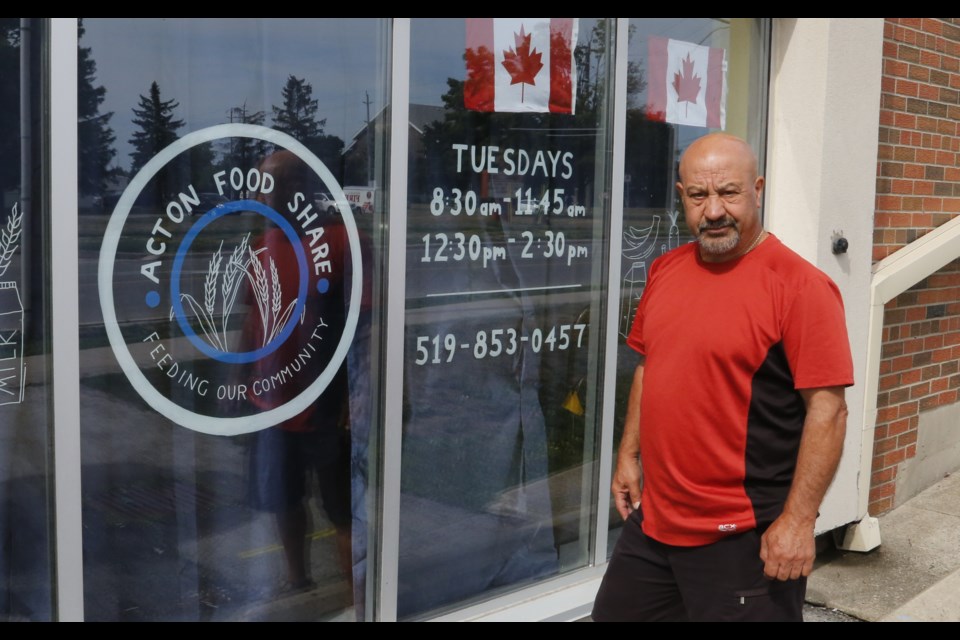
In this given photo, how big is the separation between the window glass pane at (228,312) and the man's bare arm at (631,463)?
3.45ft

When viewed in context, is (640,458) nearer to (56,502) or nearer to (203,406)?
(203,406)

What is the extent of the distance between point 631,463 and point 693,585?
1.66 ft

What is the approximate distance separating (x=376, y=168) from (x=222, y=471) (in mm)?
1250

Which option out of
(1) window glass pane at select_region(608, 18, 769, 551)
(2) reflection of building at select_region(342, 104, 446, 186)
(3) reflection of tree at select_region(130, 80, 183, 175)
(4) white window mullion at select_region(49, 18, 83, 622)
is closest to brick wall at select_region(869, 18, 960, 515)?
(1) window glass pane at select_region(608, 18, 769, 551)

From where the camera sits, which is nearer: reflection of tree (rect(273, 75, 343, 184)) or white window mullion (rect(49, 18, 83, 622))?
white window mullion (rect(49, 18, 83, 622))

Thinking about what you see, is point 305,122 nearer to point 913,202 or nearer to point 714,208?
point 714,208

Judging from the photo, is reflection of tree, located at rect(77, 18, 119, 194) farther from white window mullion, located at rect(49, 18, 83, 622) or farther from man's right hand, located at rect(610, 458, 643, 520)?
man's right hand, located at rect(610, 458, 643, 520)

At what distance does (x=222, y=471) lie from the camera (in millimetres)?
3523

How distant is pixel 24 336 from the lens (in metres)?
3.06

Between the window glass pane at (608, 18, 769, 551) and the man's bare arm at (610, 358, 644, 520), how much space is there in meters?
1.39

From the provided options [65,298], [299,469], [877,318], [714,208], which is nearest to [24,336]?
[65,298]

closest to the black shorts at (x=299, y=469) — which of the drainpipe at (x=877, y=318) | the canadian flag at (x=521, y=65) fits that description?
the canadian flag at (x=521, y=65)

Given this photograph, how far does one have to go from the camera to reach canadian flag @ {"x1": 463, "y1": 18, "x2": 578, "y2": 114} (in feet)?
13.4
